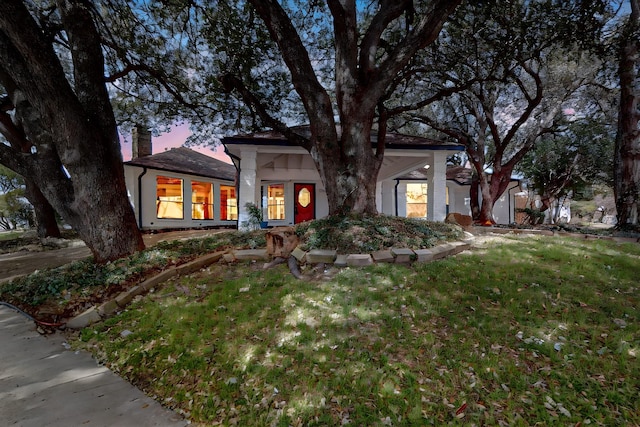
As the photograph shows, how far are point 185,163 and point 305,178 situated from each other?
6.35 meters

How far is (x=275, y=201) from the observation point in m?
13.3

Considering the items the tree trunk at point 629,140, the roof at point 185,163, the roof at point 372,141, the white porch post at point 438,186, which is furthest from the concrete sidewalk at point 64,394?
the tree trunk at point 629,140

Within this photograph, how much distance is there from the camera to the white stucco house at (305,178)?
8.05 m

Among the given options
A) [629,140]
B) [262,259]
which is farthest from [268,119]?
[629,140]

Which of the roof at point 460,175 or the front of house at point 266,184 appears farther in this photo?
the roof at point 460,175

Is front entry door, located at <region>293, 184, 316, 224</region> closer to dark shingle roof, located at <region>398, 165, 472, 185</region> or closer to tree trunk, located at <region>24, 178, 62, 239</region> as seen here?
dark shingle roof, located at <region>398, 165, 472, 185</region>

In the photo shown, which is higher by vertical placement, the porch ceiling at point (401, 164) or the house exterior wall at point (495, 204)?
the porch ceiling at point (401, 164)

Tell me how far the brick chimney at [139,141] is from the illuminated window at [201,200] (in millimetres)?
2779

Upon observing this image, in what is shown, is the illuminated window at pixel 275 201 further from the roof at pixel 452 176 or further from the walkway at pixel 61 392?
the walkway at pixel 61 392

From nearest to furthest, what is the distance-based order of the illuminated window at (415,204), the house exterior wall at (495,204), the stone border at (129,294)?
1. the stone border at (129,294)
2. the illuminated window at (415,204)
3. the house exterior wall at (495,204)

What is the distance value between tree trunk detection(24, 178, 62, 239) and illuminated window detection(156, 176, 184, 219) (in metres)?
3.38

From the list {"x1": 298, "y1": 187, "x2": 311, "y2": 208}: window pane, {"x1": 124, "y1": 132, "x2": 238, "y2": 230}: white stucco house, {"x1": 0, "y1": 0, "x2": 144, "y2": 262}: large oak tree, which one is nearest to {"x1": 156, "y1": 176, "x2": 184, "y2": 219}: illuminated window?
{"x1": 124, "y1": 132, "x2": 238, "y2": 230}: white stucco house

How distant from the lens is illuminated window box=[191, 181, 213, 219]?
13.6 meters

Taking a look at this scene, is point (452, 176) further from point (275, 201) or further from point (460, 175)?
point (275, 201)
